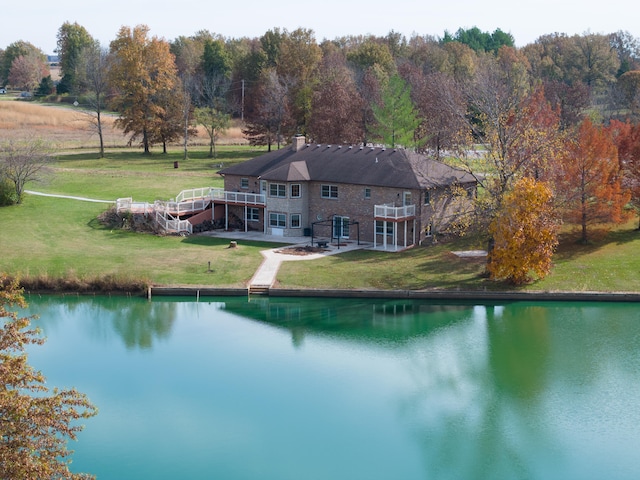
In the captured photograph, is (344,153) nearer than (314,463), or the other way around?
(314,463)

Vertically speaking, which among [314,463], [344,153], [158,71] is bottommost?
[314,463]

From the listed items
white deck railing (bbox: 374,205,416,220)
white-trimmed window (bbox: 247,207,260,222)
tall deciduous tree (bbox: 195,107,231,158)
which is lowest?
white-trimmed window (bbox: 247,207,260,222)

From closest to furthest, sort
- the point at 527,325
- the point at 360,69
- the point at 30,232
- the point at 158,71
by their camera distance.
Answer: the point at 527,325 < the point at 30,232 < the point at 158,71 < the point at 360,69

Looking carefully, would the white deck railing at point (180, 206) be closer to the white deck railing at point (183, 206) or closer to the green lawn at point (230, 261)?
the white deck railing at point (183, 206)

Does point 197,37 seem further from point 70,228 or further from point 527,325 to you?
point 527,325

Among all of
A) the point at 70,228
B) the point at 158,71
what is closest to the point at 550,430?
the point at 70,228

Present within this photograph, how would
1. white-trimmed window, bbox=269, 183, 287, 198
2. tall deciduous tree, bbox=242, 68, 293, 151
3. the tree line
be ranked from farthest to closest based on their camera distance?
tall deciduous tree, bbox=242, 68, 293, 151 < white-trimmed window, bbox=269, 183, 287, 198 < the tree line

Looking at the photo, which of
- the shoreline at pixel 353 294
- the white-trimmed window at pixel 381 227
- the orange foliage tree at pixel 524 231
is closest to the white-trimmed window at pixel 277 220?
the white-trimmed window at pixel 381 227

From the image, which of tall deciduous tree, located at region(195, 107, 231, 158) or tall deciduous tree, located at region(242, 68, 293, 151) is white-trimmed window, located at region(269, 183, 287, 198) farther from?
tall deciduous tree, located at region(195, 107, 231, 158)

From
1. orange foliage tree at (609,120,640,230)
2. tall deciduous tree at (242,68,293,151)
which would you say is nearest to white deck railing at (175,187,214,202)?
tall deciduous tree at (242,68,293,151)
